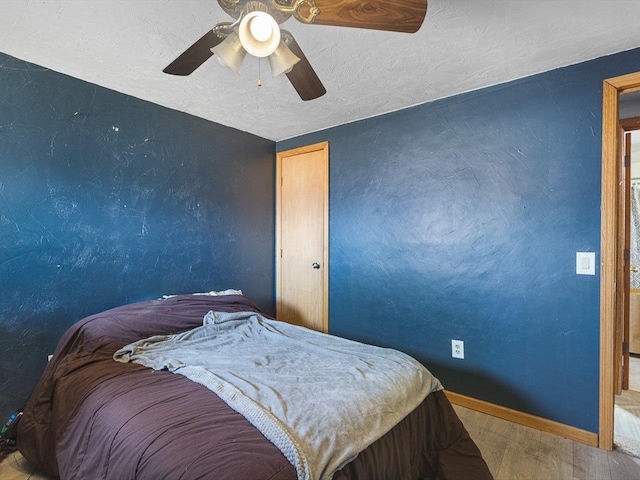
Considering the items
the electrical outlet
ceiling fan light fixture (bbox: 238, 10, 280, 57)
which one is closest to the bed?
the electrical outlet

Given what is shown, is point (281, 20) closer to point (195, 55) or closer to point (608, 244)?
point (195, 55)

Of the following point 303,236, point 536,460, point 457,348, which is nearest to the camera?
point 536,460

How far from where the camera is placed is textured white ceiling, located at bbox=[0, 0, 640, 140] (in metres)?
1.56

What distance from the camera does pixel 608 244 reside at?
1.91m

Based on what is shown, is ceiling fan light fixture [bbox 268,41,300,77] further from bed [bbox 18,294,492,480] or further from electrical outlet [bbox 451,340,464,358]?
electrical outlet [bbox 451,340,464,358]

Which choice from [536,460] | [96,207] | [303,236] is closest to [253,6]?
[96,207]

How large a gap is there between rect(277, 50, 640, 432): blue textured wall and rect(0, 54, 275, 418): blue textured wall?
126 centimetres

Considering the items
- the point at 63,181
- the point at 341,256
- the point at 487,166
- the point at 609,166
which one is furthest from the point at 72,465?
the point at 609,166

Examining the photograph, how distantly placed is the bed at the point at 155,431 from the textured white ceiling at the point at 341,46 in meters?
1.60

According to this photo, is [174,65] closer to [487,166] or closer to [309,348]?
[309,348]

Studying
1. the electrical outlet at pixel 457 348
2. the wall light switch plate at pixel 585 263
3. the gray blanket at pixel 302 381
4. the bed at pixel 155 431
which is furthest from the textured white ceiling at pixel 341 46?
the electrical outlet at pixel 457 348

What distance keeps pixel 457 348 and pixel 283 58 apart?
7.40ft

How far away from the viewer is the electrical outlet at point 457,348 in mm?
2449

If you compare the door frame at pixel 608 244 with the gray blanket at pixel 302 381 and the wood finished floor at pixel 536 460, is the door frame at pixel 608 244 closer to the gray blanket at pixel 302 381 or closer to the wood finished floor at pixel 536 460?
the wood finished floor at pixel 536 460
